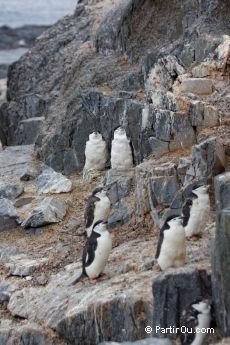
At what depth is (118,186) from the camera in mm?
16750

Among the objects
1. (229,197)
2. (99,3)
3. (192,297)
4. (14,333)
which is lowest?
(14,333)

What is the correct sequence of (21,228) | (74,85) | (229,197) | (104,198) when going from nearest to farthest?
1. (229,197)
2. (104,198)
3. (21,228)
4. (74,85)

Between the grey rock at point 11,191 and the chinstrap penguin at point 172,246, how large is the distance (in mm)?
5951

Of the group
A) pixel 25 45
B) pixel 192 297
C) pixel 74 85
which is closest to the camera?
pixel 192 297

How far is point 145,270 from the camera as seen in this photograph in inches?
524

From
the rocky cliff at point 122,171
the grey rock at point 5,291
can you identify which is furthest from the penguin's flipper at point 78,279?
the grey rock at point 5,291

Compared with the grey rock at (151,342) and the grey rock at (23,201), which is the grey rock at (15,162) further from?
the grey rock at (151,342)

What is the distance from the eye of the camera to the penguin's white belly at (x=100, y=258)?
532 inches

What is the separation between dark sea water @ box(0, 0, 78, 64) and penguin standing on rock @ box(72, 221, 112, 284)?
6083 centimetres

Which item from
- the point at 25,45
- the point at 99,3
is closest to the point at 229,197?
the point at 99,3

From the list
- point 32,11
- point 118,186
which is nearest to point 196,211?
point 118,186

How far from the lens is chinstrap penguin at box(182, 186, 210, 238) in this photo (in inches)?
544

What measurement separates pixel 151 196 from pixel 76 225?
197 cm

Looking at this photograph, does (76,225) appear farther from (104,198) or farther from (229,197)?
(229,197)
